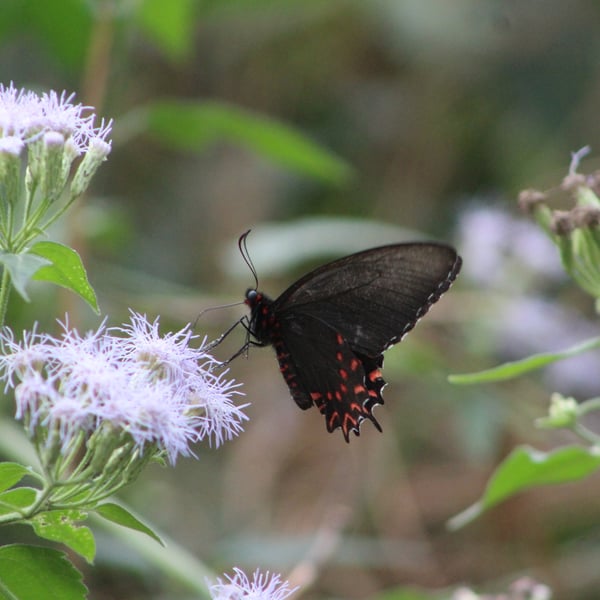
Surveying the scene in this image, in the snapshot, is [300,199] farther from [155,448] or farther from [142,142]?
[155,448]

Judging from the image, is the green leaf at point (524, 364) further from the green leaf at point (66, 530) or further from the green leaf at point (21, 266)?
the green leaf at point (21, 266)

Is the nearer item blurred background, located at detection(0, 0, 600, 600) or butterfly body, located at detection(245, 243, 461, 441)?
butterfly body, located at detection(245, 243, 461, 441)

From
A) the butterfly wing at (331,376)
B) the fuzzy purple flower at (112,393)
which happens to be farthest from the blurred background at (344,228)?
the fuzzy purple flower at (112,393)

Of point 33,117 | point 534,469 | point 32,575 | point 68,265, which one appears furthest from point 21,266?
point 534,469

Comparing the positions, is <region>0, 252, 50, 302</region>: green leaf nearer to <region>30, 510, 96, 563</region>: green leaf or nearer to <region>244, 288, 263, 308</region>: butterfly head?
<region>30, 510, 96, 563</region>: green leaf

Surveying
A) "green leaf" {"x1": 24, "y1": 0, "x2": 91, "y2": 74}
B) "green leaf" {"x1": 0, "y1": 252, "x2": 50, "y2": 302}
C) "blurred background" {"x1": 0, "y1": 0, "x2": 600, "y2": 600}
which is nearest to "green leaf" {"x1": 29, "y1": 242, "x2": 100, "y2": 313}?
"green leaf" {"x1": 0, "y1": 252, "x2": 50, "y2": 302}

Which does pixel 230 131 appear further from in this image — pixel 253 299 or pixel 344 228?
pixel 253 299
